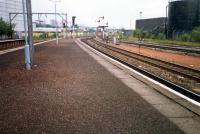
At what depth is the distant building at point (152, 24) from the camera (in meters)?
87.8

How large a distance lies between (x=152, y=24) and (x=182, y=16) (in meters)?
30.2

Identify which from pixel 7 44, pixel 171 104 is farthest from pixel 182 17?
pixel 171 104

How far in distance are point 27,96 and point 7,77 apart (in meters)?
4.77

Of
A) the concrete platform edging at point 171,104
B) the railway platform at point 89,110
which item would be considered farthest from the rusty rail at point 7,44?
the concrete platform edging at point 171,104

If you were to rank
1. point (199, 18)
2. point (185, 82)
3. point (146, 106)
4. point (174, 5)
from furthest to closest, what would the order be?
point (174, 5), point (199, 18), point (185, 82), point (146, 106)

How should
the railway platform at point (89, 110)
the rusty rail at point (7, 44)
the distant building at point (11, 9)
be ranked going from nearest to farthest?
the railway platform at point (89, 110), the rusty rail at point (7, 44), the distant building at point (11, 9)

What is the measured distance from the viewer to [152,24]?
10112 centimetres

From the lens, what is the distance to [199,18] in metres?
64.6

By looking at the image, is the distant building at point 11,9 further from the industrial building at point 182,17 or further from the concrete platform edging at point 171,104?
the concrete platform edging at point 171,104

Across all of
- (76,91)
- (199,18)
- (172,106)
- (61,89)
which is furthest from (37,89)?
(199,18)

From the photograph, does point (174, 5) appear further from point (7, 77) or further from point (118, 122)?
point (118, 122)

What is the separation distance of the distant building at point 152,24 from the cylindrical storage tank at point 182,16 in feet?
30.2

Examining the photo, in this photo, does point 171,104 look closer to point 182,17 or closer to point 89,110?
point 89,110

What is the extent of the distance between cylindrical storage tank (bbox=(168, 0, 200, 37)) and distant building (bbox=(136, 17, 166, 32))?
920 cm
